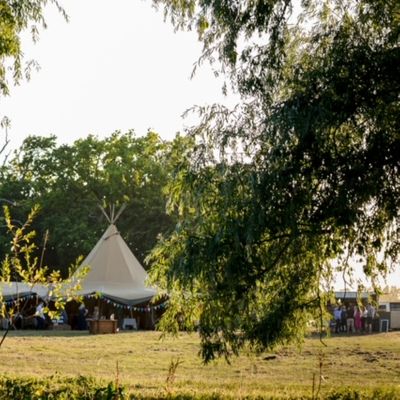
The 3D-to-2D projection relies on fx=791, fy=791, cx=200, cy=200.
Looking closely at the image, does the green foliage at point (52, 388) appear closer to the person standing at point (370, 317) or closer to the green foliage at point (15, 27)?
the green foliage at point (15, 27)

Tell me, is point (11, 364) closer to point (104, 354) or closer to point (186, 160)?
point (104, 354)

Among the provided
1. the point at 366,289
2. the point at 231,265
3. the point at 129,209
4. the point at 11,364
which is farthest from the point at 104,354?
the point at 129,209

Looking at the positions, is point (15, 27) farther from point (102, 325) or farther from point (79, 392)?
point (102, 325)

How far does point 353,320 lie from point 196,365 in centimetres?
1974

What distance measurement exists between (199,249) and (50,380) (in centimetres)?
216

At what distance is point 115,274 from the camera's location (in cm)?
3431

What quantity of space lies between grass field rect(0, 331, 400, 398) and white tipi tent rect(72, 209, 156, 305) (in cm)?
939

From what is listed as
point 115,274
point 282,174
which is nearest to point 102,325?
point 115,274

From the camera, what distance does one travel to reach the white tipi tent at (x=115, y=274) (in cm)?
3284

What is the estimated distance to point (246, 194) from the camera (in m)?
8.93

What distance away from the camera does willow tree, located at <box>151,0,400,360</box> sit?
8867mm

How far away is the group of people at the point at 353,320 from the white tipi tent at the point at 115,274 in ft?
26.5

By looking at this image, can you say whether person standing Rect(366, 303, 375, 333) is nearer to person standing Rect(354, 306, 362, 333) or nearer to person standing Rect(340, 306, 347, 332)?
person standing Rect(354, 306, 362, 333)

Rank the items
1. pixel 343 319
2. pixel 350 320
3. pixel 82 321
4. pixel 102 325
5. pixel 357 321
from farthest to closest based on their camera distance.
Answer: pixel 357 321 → pixel 343 319 → pixel 350 320 → pixel 82 321 → pixel 102 325
